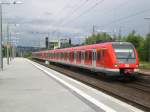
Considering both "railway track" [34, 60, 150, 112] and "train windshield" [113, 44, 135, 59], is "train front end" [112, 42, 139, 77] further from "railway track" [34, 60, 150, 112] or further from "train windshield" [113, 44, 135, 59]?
"railway track" [34, 60, 150, 112]

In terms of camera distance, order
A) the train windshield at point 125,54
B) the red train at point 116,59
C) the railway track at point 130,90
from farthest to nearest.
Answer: the train windshield at point 125,54 < the red train at point 116,59 < the railway track at point 130,90

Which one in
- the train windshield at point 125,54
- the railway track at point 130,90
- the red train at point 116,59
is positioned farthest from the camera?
the train windshield at point 125,54

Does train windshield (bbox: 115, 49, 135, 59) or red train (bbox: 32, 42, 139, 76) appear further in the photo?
train windshield (bbox: 115, 49, 135, 59)

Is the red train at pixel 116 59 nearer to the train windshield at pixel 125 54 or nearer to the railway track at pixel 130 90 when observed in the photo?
the train windshield at pixel 125 54

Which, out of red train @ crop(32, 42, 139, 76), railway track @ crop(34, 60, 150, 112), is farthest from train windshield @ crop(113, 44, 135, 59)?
railway track @ crop(34, 60, 150, 112)

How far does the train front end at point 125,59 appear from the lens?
24297 mm

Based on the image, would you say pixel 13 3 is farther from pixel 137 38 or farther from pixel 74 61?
pixel 137 38

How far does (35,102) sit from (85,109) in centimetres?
230

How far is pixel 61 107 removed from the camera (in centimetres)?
1226

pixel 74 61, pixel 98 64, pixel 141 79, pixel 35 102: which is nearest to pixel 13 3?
pixel 74 61

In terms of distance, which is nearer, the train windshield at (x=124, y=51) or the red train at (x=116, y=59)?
the red train at (x=116, y=59)

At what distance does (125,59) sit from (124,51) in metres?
0.63

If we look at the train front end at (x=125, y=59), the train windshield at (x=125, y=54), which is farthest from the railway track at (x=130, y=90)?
the train windshield at (x=125, y=54)

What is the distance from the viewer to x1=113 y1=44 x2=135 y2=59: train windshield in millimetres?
24927
